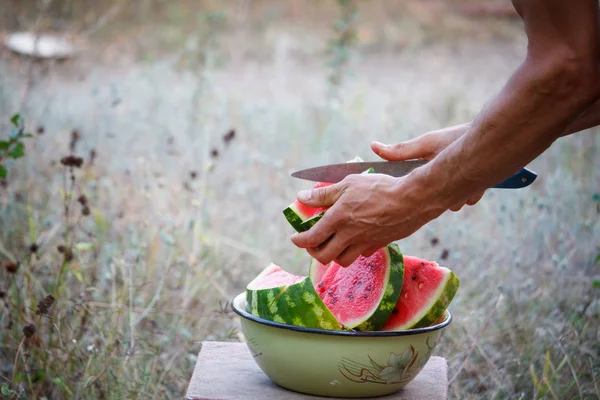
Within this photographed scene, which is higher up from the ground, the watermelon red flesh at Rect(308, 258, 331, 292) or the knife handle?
the knife handle

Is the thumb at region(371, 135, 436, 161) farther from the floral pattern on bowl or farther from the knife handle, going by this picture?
the floral pattern on bowl

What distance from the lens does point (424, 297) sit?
7.48 ft

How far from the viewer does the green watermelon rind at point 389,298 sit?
225 cm

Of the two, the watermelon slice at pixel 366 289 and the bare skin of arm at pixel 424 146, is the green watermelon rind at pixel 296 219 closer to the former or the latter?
the watermelon slice at pixel 366 289

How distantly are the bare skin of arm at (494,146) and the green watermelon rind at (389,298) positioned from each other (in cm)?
11

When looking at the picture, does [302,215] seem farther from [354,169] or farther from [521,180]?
[521,180]

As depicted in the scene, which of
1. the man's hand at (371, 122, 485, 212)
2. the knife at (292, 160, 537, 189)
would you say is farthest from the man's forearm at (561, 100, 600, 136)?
the knife at (292, 160, 537, 189)

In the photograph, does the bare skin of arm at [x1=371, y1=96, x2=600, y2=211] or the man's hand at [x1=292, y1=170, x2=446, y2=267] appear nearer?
the man's hand at [x1=292, y1=170, x2=446, y2=267]

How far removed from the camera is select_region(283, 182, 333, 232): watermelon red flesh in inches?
90.1

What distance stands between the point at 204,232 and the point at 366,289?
103 inches

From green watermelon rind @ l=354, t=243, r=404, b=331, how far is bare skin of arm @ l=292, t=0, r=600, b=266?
0.11 m

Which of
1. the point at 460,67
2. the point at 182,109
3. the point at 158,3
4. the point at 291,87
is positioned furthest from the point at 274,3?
the point at 182,109

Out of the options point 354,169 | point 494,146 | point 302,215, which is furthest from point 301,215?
point 494,146

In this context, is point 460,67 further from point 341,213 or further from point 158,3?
point 341,213
